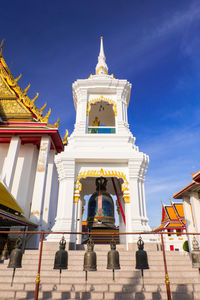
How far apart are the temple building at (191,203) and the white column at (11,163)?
29.0 ft

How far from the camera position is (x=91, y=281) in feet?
16.2

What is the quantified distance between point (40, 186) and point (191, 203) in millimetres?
7764

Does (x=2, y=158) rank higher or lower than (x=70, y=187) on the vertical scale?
higher

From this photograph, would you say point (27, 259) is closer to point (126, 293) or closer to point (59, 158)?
point (126, 293)

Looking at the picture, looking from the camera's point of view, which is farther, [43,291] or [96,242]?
[96,242]

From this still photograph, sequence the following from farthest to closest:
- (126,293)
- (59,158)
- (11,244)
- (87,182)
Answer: (87,182) → (11,244) → (59,158) → (126,293)

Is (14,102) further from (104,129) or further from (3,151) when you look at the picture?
(104,129)

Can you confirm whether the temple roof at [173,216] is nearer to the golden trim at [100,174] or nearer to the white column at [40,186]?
the white column at [40,186]

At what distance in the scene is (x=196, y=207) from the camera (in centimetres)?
872

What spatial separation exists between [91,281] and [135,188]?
3.60 m

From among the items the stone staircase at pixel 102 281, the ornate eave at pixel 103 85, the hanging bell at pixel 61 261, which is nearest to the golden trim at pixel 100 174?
the stone staircase at pixel 102 281

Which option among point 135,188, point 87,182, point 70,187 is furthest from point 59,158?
point 135,188

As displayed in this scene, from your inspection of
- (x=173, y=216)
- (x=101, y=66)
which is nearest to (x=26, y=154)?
(x=101, y=66)

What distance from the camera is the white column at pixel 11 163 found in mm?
10539
